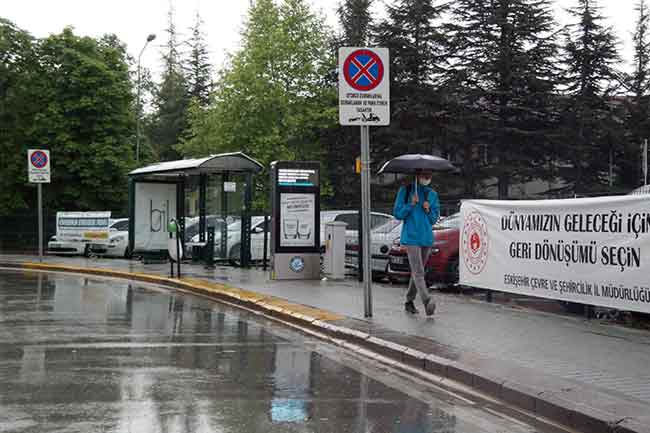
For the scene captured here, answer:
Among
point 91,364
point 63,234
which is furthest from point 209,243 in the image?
point 91,364

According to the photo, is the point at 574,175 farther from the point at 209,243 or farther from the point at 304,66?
the point at 209,243

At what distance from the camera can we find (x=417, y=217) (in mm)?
11000

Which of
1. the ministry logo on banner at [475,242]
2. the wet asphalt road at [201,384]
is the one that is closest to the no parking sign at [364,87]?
the ministry logo on banner at [475,242]

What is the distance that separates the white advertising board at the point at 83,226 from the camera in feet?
91.4

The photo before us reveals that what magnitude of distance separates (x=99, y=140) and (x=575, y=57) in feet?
103

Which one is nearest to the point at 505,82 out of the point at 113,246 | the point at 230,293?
the point at 113,246

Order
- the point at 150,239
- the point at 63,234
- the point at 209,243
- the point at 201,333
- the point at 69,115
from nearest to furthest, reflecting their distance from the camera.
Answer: the point at 201,333, the point at 209,243, the point at 150,239, the point at 63,234, the point at 69,115

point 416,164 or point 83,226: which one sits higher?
point 416,164

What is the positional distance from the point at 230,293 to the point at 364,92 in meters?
5.28

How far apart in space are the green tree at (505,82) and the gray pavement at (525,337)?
37.5 meters

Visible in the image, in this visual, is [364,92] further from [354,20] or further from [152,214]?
[354,20]

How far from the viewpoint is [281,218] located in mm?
16828

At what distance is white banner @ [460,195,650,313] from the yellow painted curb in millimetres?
2651

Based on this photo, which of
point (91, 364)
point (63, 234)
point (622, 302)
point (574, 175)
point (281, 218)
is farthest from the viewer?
point (574, 175)
